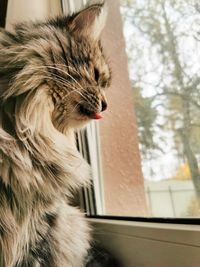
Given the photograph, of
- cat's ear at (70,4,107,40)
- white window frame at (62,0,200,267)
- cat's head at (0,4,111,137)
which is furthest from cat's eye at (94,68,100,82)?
white window frame at (62,0,200,267)

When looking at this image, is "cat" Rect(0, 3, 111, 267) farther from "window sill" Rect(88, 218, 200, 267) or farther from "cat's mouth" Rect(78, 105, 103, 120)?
"window sill" Rect(88, 218, 200, 267)

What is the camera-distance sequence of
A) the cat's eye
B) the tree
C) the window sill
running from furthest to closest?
the cat's eye → the tree → the window sill

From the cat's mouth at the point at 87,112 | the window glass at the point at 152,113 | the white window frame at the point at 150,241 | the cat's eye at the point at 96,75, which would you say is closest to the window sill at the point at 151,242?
the white window frame at the point at 150,241

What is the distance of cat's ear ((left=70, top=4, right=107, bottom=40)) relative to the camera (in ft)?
3.02

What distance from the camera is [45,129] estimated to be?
81cm

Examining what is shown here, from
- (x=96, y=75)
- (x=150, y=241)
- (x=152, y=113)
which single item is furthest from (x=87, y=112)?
(x=150, y=241)

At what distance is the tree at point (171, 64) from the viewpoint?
0.83 metres

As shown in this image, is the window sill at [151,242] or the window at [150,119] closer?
the window sill at [151,242]

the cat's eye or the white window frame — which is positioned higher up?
the cat's eye

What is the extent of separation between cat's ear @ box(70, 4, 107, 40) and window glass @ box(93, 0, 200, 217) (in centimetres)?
18

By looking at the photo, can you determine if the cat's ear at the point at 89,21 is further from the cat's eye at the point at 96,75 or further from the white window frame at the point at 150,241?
the white window frame at the point at 150,241

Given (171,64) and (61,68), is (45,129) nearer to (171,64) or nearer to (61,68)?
(61,68)

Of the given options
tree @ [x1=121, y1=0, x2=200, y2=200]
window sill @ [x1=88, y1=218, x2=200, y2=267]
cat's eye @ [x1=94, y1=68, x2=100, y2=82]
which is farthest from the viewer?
cat's eye @ [x1=94, y1=68, x2=100, y2=82]

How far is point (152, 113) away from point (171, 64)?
189mm
